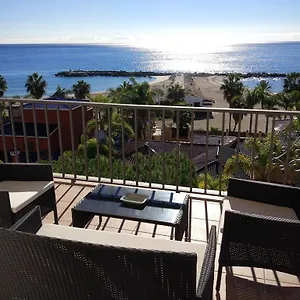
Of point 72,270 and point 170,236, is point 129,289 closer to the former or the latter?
point 72,270

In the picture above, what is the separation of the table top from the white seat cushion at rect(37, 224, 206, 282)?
29cm

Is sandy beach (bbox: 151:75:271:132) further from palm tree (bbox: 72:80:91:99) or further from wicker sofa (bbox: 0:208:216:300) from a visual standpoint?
wicker sofa (bbox: 0:208:216:300)

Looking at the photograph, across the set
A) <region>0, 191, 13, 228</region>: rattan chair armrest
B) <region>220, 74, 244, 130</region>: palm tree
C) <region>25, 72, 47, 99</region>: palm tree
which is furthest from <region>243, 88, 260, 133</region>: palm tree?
<region>0, 191, 13, 228</region>: rattan chair armrest

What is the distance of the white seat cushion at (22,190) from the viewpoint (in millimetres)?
2625

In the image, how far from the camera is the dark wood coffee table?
2334 millimetres

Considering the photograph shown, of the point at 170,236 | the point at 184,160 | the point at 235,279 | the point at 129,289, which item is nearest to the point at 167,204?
the point at 170,236

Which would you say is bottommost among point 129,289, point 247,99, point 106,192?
point 247,99

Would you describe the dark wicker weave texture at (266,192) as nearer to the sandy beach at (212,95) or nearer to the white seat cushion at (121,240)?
the white seat cushion at (121,240)

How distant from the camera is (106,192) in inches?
108

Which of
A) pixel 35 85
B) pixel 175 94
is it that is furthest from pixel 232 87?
pixel 35 85

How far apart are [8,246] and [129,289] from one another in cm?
51

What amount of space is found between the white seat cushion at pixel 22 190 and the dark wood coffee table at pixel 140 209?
46 centimetres

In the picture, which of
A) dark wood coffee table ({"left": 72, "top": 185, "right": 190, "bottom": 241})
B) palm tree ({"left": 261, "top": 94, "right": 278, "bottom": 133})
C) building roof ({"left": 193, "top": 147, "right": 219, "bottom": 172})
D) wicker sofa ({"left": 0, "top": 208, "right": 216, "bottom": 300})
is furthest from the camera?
palm tree ({"left": 261, "top": 94, "right": 278, "bottom": 133})

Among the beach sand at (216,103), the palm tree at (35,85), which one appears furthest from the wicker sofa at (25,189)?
the palm tree at (35,85)
